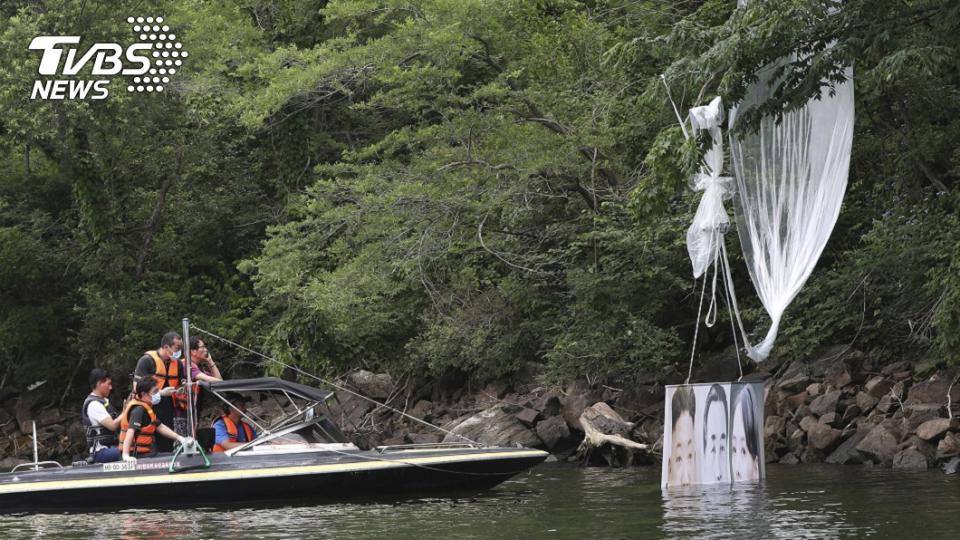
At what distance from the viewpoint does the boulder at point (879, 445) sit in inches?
747

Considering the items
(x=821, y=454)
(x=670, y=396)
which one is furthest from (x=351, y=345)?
(x=670, y=396)

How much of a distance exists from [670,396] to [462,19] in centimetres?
1078

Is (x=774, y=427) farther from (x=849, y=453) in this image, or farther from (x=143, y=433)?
(x=143, y=433)

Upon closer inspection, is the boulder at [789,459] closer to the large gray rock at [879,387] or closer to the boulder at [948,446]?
the large gray rock at [879,387]

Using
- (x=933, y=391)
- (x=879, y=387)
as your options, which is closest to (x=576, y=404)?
(x=879, y=387)

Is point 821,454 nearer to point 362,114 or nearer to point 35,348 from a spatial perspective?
point 362,114

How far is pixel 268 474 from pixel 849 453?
8518 mm

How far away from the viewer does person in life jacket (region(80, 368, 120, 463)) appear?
1738 cm

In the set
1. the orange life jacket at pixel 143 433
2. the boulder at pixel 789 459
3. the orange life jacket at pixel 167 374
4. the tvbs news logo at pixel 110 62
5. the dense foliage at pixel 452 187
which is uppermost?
the tvbs news logo at pixel 110 62

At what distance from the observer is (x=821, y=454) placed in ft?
66.4

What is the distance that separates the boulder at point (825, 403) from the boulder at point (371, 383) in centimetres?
1132

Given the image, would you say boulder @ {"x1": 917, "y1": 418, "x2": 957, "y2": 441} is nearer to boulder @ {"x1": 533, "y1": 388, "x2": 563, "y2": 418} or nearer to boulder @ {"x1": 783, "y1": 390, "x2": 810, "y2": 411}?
boulder @ {"x1": 783, "y1": 390, "x2": 810, "y2": 411}

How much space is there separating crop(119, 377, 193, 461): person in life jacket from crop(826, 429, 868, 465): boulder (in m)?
9.30

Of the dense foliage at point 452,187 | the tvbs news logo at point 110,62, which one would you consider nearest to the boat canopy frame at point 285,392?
the dense foliage at point 452,187
